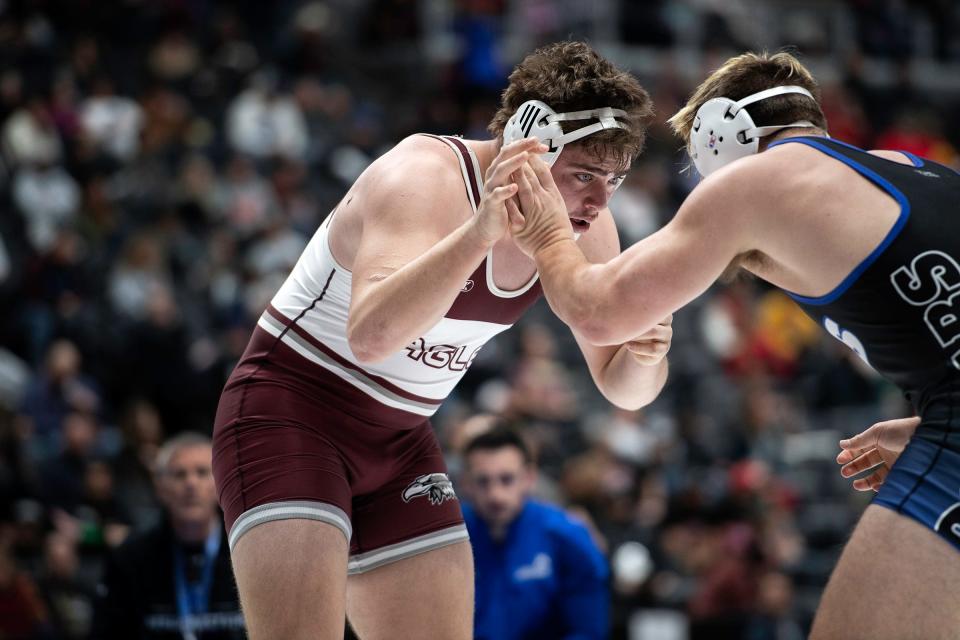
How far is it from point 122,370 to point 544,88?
7598mm

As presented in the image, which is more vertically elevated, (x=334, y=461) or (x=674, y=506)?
(x=334, y=461)

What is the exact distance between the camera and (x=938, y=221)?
358cm

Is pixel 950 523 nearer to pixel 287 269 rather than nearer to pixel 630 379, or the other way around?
pixel 630 379

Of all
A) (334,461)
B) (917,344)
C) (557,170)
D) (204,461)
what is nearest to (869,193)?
(917,344)

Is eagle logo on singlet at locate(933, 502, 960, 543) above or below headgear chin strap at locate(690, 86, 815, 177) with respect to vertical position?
below

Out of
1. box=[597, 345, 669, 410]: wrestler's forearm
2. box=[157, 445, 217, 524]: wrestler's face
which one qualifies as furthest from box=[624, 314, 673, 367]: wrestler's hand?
box=[157, 445, 217, 524]: wrestler's face

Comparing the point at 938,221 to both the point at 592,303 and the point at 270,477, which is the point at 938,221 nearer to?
the point at 592,303

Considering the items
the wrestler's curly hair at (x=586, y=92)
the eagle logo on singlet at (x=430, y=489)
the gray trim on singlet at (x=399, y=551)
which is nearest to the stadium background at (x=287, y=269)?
the wrestler's curly hair at (x=586, y=92)

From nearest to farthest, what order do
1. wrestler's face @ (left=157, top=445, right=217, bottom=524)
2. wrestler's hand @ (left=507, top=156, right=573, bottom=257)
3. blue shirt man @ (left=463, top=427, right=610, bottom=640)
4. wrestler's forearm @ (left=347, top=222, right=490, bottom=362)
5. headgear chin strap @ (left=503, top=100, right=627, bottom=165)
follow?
wrestler's forearm @ (left=347, top=222, right=490, bottom=362), wrestler's hand @ (left=507, top=156, right=573, bottom=257), headgear chin strap @ (left=503, top=100, right=627, bottom=165), wrestler's face @ (left=157, top=445, right=217, bottom=524), blue shirt man @ (left=463, top=427, right=610, bottom=640)

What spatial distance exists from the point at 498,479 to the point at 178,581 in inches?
71.6

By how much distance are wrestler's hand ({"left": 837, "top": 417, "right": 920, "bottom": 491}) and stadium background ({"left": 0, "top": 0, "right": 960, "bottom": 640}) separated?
393 centimetres

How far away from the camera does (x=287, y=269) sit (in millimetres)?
12766

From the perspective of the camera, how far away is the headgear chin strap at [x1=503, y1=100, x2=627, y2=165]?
4.48 m

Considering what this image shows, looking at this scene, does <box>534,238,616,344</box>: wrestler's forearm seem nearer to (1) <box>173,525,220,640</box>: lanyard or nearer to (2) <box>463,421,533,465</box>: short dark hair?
(2) <box>463,421,533,465</box>: short dark hair
